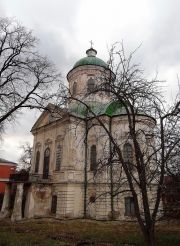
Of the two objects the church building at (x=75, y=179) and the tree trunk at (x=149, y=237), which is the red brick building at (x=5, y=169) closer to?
the church building at (x=75, y=179)

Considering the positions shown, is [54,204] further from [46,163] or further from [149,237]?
[149,237]

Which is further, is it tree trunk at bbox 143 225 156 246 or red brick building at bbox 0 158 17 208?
red brick building at bbox 0 158 17 208

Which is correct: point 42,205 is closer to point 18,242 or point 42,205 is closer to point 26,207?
point 26,207

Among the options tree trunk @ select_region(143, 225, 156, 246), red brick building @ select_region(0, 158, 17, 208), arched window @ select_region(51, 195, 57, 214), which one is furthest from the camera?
red brick building @ select_region(0, 158, 17, 208)

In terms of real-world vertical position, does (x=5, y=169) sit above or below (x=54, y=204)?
above

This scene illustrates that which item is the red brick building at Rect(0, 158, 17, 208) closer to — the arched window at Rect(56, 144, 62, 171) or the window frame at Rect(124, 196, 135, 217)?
the arched window at Rect(56, 144, 62, 171)

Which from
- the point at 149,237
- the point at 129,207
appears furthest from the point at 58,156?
the point at 149,237

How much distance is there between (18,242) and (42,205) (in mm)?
11702

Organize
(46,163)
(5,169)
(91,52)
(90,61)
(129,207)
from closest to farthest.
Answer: (129,207), (46,163), (90,61), (91,52), (5,169)

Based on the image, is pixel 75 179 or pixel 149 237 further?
pixel 75 179

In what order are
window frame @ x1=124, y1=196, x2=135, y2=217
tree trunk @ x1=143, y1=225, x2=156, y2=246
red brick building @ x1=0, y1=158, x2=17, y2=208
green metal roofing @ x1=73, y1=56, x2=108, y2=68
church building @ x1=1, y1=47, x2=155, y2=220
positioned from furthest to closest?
1. red brick building @ x1=0, y1=158, x2=17, y2=208
2. green metal roofing @ x1=73, y1=56, x2=108, y2=68
3. church building @ x1=1, y1=47, x2=155, y2=220
4. window frame @ x1=124, y1=196, x2=135, y2=217
5. tree trunk @ x1=143, y1=225, x2=156, y2=246

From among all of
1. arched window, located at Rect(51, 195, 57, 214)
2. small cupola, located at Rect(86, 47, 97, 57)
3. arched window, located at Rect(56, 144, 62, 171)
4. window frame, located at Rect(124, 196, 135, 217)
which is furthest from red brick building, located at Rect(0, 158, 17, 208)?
window frame, located at Rect(124, 196, 135, 217)

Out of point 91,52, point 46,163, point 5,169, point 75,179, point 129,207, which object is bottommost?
point 129,207

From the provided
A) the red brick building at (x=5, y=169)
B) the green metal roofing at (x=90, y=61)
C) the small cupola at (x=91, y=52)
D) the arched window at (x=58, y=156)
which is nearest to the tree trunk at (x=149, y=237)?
the arched window at (x=58, y=156)
